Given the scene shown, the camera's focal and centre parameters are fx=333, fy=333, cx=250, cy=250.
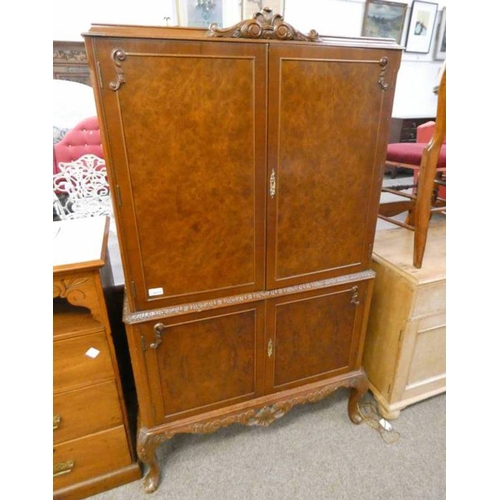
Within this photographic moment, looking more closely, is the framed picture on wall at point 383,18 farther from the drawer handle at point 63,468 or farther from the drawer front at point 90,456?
the drawer handle at point 63,468

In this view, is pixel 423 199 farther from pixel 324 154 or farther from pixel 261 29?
pixel 261 29

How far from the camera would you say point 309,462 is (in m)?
1.37

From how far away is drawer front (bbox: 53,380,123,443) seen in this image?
1142 mm

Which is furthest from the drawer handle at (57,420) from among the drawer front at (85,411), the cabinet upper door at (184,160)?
the cabinet upper door at (184,160)

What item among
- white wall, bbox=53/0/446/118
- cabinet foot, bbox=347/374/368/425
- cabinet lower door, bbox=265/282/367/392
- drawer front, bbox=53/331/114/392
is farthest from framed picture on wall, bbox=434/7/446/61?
drawer front, bbox=53/331/114/392

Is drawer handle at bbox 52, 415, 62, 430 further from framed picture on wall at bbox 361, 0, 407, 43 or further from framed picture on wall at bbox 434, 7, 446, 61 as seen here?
framed picture on wall at bbox 434, 7, 446, 61

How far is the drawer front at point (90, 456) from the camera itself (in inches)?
47.0

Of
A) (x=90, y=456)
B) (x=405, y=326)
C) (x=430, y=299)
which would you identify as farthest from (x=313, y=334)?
(x=90, y=456)

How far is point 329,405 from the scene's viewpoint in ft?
5.40

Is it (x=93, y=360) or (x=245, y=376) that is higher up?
(x=93, y=360)

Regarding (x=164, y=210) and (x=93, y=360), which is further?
(x=93, y=360)

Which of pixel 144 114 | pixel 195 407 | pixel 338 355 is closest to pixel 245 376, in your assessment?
pixel 195 407

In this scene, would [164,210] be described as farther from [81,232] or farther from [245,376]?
[245,376]
